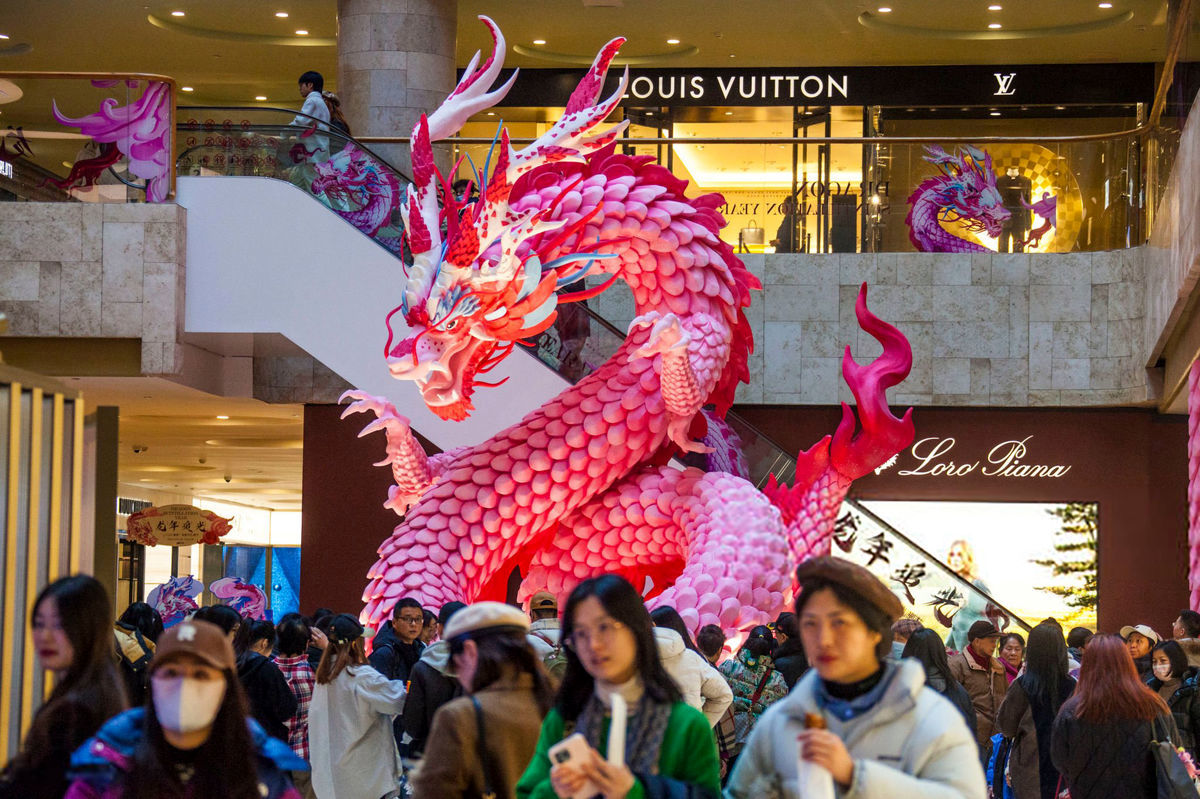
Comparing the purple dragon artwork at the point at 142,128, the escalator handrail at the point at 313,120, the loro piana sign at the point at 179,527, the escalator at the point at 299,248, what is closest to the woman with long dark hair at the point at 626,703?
the escalator at the point at 299,248

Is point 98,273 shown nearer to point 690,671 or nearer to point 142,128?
point 142,128

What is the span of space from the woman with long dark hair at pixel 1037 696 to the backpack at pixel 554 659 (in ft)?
5.84

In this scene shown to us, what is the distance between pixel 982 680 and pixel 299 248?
5563 millimetres

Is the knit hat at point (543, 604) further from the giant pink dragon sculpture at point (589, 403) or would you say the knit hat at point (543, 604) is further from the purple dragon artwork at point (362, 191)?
the purple dragon artwork at point (362, 191)

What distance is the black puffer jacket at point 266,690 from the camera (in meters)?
5.56

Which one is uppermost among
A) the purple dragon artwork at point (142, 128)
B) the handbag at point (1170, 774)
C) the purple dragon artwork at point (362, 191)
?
the purple dragon artwork at point (142, 128)

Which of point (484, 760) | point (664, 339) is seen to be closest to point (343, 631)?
point (664, 339)

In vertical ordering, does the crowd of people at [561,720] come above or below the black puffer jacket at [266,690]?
above

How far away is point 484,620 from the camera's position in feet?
10.0

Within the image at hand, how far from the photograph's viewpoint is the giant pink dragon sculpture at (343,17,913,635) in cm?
737

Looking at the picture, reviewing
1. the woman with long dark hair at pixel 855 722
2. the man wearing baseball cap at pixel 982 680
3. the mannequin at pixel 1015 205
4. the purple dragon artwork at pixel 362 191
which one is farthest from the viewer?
the mannequin at pixel 1015 205

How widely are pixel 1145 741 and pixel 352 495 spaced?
28.4 feet

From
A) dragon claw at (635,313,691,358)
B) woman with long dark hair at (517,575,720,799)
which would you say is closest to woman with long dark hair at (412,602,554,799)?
woman with long dark hair at (517,575,720,799)

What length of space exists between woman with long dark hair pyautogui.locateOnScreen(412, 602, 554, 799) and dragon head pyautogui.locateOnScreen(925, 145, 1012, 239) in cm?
909
